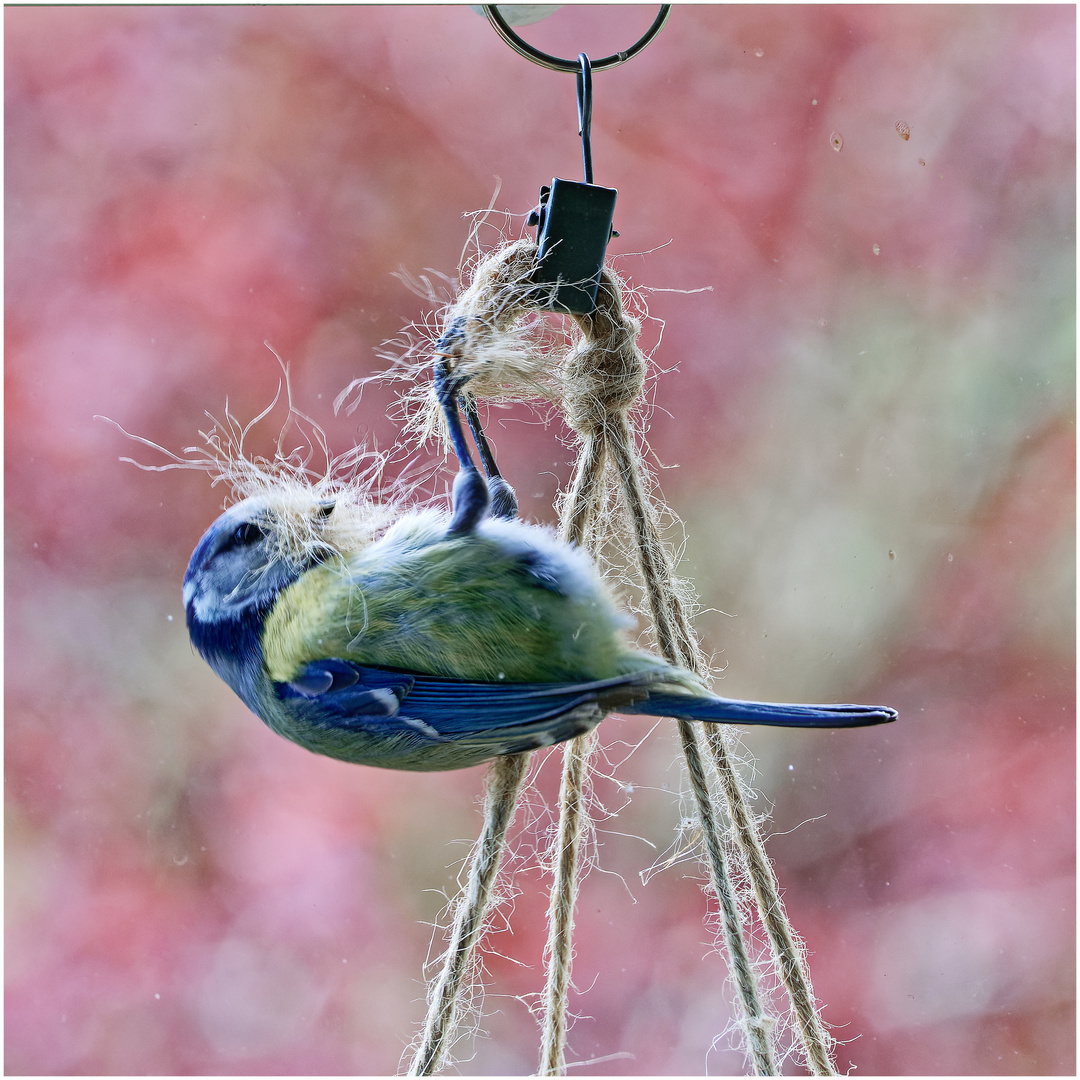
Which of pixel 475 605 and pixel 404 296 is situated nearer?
pixel 475 605

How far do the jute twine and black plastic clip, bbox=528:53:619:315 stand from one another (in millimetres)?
27

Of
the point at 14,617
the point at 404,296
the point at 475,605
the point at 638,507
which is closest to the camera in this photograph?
the point at 475,605

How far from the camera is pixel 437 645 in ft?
1.88

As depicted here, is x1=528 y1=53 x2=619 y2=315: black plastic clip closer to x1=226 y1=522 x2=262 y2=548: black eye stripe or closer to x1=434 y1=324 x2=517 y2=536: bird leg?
x1=434 y1=324 x2=517 y2=536: bird leg

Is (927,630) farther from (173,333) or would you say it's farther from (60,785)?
(60,785)

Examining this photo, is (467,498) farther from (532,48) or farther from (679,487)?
(679,487)

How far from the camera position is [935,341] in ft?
3.92

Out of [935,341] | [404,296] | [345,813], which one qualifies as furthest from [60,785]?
[935,341]

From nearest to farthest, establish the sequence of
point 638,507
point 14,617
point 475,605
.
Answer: point 475,605 < point 638,507 < point 14,617

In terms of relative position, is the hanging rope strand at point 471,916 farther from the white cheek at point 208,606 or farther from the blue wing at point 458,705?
the white cheek at point 208,606

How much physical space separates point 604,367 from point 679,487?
1.59 ft

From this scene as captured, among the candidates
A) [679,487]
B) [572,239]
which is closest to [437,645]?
[572,239]

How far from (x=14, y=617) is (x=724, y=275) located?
43.0 inches

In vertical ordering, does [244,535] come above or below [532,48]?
below
